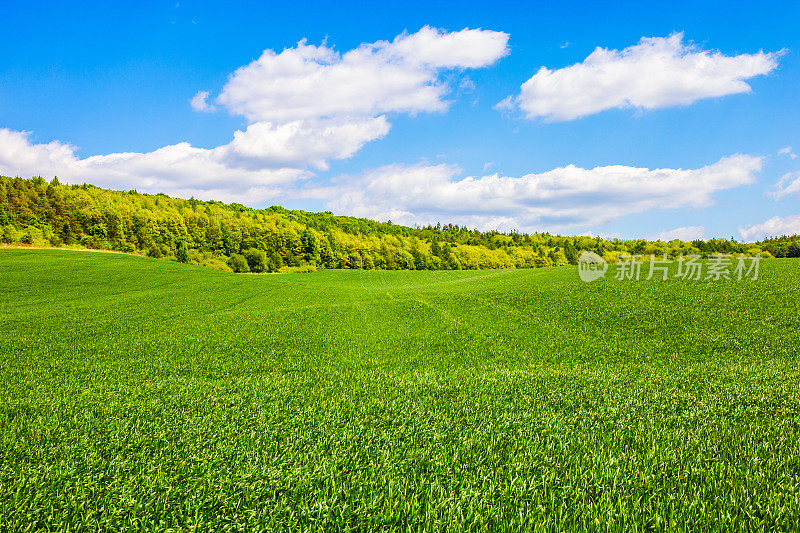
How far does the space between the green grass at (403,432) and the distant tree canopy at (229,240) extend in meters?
69.5

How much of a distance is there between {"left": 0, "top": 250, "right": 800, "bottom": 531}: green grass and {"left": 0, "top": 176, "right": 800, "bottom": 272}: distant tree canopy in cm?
6945

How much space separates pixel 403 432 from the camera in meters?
6.10

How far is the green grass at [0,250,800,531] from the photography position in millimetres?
3967

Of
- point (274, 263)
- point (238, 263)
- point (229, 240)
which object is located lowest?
point (238, 263)

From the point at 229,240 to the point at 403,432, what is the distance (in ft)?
388

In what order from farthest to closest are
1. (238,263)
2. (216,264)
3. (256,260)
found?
(256,260) < (238,263) < (216,264)

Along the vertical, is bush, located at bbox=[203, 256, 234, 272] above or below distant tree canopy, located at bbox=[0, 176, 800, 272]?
below

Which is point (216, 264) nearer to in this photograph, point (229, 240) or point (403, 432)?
point (229, 240)

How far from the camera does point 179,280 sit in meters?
52.7

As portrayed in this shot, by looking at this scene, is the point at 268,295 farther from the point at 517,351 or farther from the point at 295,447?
the point at 295,447

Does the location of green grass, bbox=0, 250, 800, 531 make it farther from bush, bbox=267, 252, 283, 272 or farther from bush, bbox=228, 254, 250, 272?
bush, bbox=267, 252, 283, 272

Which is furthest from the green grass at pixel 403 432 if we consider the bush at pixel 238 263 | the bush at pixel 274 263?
the bush at pixel 274 263

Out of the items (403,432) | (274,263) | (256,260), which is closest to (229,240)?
(256,260)

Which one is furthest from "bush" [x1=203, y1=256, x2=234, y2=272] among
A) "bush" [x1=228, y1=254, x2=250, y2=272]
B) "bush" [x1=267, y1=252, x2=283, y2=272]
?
"bush" [x1=267, y1=252, x2=283, y2=272]
